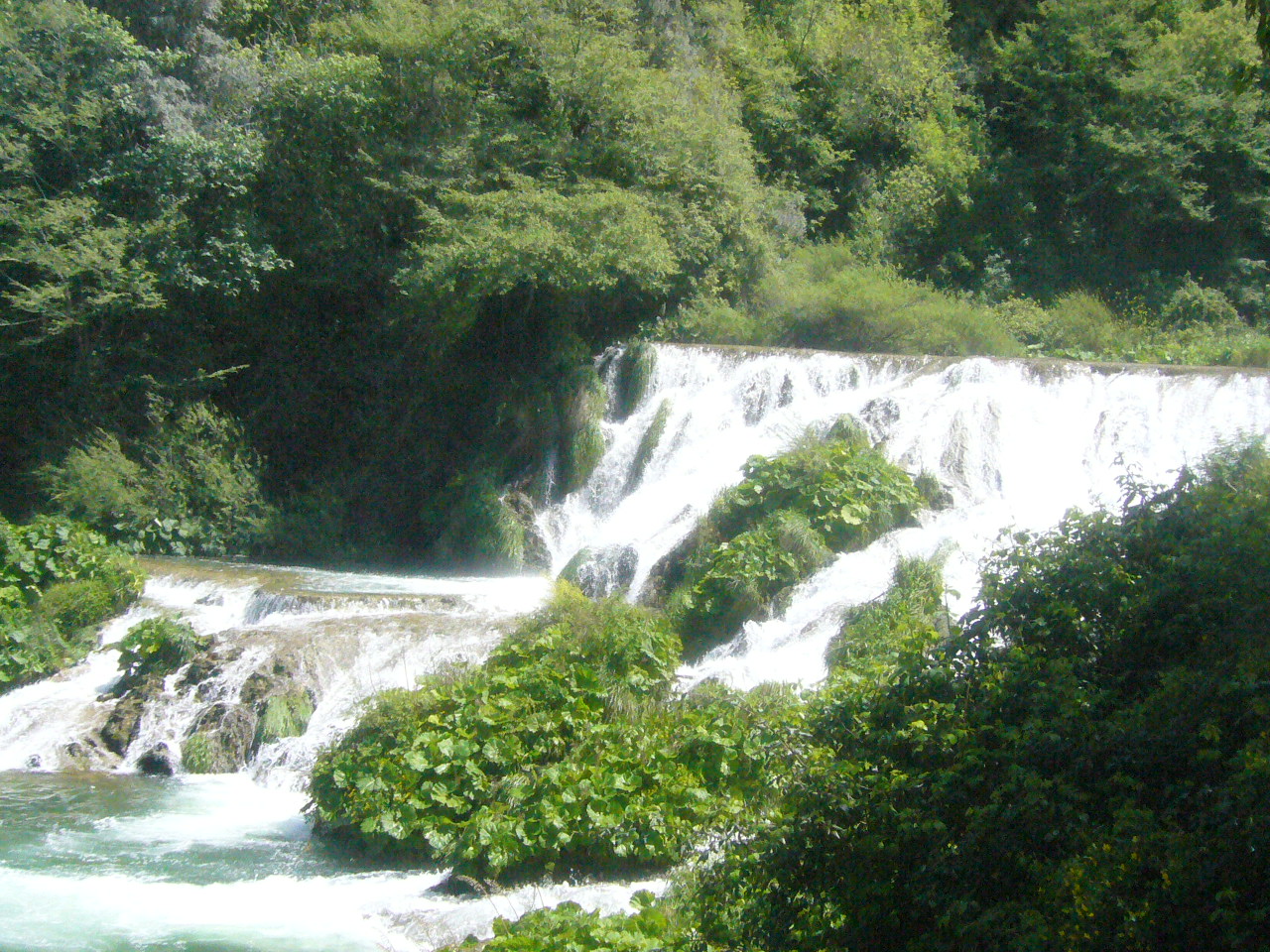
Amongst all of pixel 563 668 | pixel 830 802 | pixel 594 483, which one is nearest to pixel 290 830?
pixel 563 668

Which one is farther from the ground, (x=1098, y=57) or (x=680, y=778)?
(x=1098, y=57)

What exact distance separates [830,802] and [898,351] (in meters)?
14.4

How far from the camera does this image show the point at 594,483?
16328mm

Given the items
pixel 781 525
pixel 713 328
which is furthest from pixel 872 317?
pixel 781 525

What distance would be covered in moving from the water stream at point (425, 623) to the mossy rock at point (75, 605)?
1.08ft

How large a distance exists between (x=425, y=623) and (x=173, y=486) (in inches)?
325

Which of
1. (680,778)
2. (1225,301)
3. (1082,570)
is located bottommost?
(680,778)

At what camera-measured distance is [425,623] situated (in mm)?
11250

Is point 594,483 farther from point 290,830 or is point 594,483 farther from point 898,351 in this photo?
point 290,830

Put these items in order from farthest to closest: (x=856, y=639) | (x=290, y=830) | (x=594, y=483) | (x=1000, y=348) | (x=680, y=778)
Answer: (x=1000, y=348) < (x=594, y=483) < (x=856, y=639) < (x=290, y=830) < (x=680, y=778)

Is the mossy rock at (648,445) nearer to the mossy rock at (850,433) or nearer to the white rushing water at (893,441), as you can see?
the white rushing water at (893,441)

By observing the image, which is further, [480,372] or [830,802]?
[480,372]

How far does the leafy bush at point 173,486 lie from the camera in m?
17.0

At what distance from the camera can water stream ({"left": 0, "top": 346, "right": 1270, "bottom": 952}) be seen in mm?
7004
